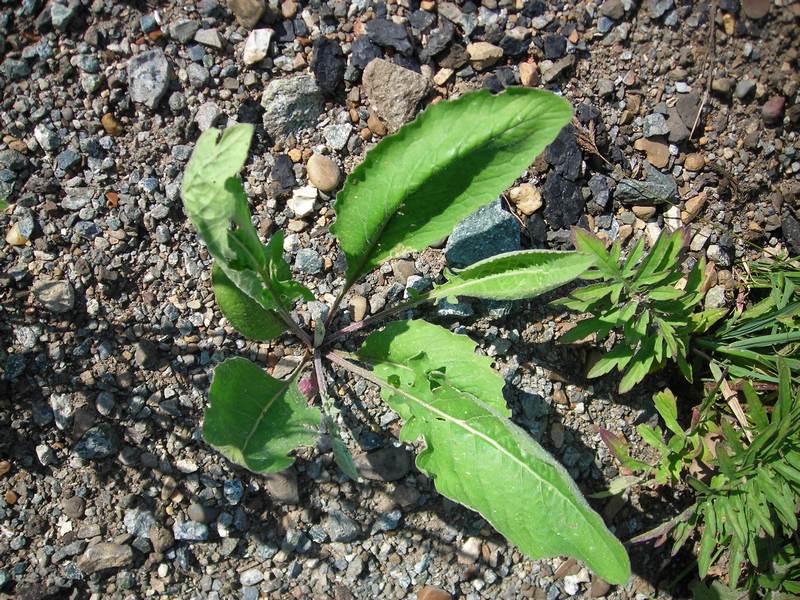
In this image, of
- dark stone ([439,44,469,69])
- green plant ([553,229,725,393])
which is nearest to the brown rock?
green plant ([553,229,725,393])

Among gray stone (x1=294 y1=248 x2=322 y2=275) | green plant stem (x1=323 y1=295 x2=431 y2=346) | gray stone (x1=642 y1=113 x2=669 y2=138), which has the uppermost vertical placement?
gray stone (x1=642 y1=113 x2=669 y2=138)

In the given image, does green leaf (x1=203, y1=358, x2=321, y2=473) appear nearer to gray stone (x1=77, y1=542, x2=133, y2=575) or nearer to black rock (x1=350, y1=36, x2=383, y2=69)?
gray stone (x1=77, y1=542, x2=133, y2=575)

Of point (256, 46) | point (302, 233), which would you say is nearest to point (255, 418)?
point (302, 233)

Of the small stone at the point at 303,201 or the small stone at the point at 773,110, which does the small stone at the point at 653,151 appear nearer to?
the small stone at the point at 773,110

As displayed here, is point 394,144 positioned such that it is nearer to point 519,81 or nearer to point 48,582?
point 519,81

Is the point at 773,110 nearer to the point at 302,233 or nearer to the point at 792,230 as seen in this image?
the point at 792,230

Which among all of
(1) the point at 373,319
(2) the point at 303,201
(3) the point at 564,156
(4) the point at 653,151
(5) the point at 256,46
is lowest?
(1) the point at 373,319

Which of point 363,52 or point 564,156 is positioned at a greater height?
point 363,52
